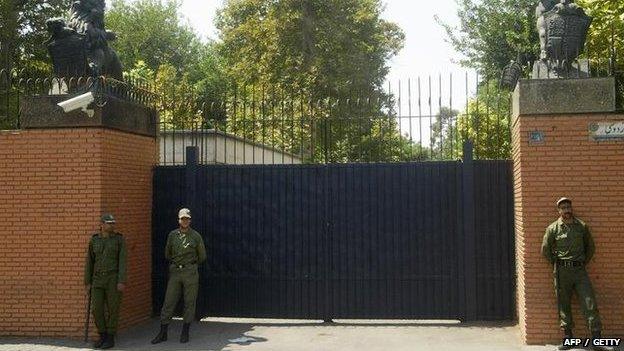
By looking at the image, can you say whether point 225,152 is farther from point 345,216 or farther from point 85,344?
point 85,344

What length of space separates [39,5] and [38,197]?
23320 mm

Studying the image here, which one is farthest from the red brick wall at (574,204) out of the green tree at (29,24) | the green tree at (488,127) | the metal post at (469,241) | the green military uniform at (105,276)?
the green tree at (29,24)

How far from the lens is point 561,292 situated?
7.60m

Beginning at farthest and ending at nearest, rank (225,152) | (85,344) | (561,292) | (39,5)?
(39,5) < (225,152) < (85,344) < (561,292)

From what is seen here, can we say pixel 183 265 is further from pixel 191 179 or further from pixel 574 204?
pixel 574 204

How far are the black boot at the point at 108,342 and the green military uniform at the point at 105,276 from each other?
47 mm

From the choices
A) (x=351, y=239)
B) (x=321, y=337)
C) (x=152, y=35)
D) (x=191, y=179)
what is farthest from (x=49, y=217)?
(x=152, y=35)

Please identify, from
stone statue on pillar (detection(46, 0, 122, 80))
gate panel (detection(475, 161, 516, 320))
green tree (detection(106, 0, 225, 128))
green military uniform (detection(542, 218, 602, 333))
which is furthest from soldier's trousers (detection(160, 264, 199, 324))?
green tree (detection(106, 0, 225, 128))

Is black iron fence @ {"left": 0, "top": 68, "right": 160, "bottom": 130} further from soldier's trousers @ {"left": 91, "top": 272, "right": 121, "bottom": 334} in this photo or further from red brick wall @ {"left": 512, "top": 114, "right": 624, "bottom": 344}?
red brick wall @ {"left": 512, "top": 114, "right": 624, "bottom": 344}

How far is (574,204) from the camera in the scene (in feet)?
25.7

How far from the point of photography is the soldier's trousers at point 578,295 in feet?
24.5

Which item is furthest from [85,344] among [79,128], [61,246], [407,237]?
[407,237]

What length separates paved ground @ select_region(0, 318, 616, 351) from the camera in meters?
7.98

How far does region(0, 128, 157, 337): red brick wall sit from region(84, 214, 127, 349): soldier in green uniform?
0.35 meters
